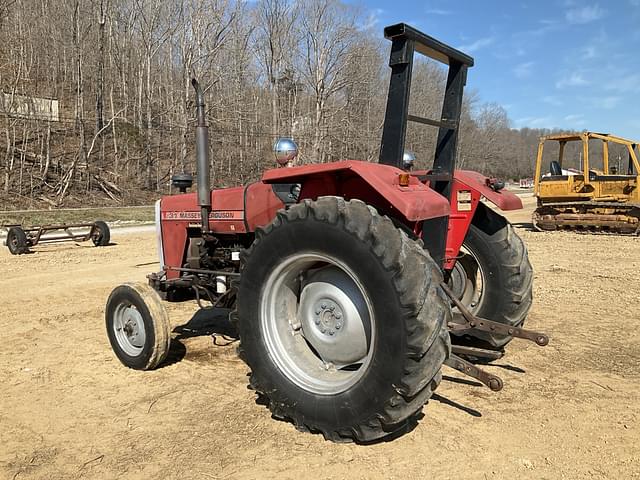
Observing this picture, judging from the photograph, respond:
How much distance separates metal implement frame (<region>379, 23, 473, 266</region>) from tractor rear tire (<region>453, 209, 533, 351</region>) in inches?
27.6

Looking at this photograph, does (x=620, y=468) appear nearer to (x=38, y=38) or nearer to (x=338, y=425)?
(x=338, y=425)

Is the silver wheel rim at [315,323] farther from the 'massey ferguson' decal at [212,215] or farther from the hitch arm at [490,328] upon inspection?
the 'massey ferguson' decal at [212,215]

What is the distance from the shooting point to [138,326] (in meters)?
4.03

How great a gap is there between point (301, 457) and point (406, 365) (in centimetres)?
76

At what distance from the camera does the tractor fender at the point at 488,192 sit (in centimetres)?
376

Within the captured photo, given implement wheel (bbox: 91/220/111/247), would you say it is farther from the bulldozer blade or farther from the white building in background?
the white building in background

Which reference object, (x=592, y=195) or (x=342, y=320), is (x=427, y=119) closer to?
(x=342, y=320)

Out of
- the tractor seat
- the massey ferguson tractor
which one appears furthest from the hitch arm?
the tractor seat

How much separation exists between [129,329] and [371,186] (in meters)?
2.39

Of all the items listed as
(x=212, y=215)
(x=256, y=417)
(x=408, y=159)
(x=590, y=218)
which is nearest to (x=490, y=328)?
(x=408, y=159)

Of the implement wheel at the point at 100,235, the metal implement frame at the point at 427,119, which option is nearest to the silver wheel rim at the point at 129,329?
the metal implement frame at the point at 427,119

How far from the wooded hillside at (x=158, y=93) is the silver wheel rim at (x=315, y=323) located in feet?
66.8

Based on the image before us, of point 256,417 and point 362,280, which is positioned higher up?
point 362,280

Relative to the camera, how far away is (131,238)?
1285 centimetres
